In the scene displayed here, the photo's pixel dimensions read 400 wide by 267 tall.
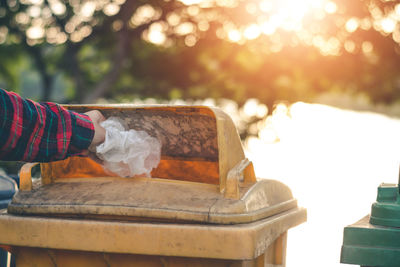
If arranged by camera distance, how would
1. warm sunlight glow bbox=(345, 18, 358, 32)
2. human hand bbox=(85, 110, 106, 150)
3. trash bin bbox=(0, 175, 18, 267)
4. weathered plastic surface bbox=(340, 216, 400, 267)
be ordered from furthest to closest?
warm sunlight glow bbox=(345, 18, 358, 32) < trash bin bbox=(0, 175, 18, 267) < human hand bbox=(85, 110, 106, 150) < weathered plastic surface bbox=(340, 216, 400, 267)

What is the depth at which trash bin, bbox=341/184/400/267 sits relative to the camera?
2188 mm

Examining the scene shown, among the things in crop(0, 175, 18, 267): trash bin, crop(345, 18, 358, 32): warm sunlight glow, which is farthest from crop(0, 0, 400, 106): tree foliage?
crop(0, 175, 18, 267): trash bin

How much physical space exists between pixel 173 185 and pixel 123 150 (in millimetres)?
288

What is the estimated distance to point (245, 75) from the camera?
39.5 ft

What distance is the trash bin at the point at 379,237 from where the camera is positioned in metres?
2.19

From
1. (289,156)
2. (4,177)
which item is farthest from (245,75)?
(4,177)

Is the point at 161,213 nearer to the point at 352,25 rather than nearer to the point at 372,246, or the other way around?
the point at 372,246

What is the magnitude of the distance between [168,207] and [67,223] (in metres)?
0.44

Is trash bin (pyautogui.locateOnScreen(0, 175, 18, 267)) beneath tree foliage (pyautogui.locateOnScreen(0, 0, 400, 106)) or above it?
beneath

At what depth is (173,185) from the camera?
8.16ft

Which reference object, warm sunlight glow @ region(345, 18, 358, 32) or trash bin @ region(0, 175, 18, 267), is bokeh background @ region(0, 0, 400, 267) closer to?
warm sunlight glow @ region(345, 18, 358, 32)

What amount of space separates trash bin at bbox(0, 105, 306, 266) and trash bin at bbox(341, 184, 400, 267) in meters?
0.36

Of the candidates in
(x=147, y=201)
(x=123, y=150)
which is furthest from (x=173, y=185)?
(x=123, y=150)

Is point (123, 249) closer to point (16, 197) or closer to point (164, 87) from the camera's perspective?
point (16, 197)
